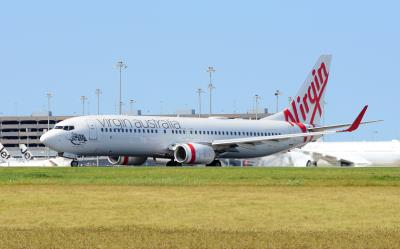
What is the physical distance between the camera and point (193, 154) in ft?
259

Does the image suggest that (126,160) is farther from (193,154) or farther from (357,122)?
(357,122)

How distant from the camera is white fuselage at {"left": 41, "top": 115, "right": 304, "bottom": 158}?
75.0 m

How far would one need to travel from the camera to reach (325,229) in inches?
939

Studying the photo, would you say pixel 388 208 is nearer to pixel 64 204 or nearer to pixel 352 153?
pixel 64 204

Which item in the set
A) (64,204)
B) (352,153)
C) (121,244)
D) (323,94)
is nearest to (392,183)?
A: (64,204)

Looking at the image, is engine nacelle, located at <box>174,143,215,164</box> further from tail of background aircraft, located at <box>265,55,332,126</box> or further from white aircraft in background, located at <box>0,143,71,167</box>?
tail of background aircraft, located at <box>265,55,332,126</box>

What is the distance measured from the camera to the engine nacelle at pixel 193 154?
78750 millimetres

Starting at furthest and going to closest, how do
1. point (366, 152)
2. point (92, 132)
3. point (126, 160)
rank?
point (366, 152) → point (126, 160) → point (92, 132)

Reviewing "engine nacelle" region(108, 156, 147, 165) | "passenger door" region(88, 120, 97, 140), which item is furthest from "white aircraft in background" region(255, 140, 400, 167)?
"passenger door" region(88, 120, 97, 140)

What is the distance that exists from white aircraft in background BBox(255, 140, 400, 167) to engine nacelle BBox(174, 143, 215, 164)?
18.4 meters

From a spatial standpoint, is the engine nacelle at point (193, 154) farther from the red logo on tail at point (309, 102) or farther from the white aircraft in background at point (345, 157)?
the white aircraft in background at point (345, 157)

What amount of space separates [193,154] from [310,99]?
17394 mm

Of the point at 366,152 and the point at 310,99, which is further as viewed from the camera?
→ the point at 366,152

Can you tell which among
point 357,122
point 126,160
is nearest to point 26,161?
point 126,160
